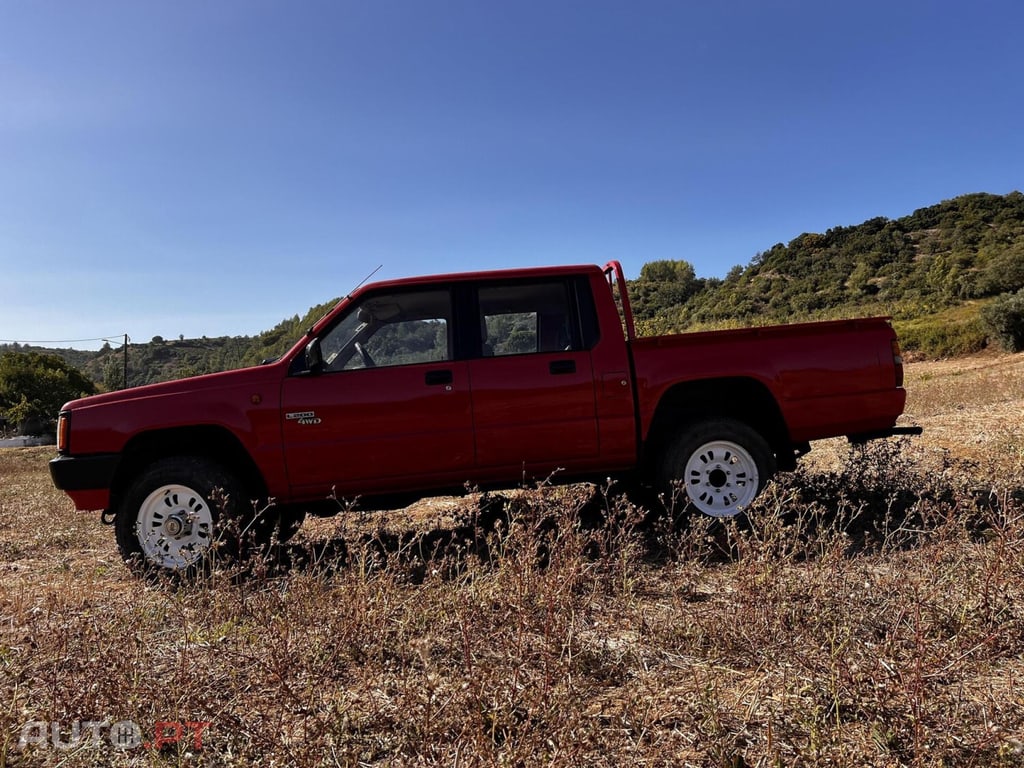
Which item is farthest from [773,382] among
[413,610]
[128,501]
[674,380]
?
[128,501]

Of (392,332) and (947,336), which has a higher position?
(947,336)

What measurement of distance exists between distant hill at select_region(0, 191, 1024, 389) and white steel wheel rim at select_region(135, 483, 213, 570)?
26.4m

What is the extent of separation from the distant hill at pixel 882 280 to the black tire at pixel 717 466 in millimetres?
25638

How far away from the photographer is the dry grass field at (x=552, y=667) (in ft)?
6.35

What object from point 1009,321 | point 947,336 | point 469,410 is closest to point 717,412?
point 469,410

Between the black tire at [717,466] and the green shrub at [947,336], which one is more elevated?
the green shrub at [947,336]

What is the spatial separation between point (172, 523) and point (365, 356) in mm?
1682

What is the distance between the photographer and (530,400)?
13.9 feet

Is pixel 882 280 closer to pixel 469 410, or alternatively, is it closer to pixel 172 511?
pixel 469 410

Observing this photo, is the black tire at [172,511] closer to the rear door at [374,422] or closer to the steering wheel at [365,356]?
the rear door at [374,422]

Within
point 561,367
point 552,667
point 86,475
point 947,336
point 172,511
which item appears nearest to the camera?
point 552,667

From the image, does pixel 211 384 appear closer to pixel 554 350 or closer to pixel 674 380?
pixel 554 350

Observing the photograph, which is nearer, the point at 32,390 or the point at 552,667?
the point at 552,667

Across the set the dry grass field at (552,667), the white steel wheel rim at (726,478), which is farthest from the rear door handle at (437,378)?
the white steel wheel rim at (726,478)
